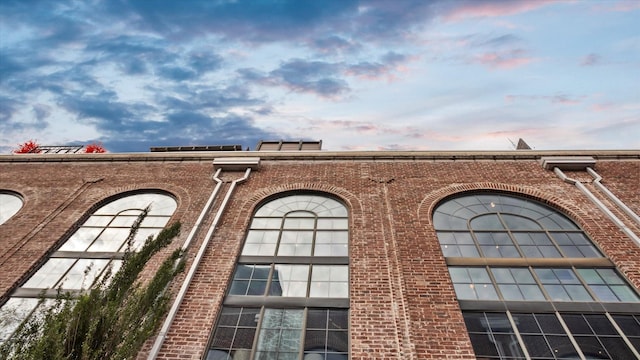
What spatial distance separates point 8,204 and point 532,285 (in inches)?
589

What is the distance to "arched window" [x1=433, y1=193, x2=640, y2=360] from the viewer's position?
5.75 metres

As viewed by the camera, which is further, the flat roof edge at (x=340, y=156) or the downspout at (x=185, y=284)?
the flat roof edge at (x=340, y=156)

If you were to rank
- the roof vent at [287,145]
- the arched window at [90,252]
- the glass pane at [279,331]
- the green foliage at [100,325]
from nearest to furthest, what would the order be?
the green foliage at [100,325] → the glass pane at [279,331] → the arched window at [90,252] → the roof vent at [287,145]

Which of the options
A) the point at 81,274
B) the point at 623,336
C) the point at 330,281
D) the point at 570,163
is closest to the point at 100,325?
the point at 330,281

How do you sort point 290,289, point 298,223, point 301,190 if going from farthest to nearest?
point 301,190 → point 298,223 → point 290,289

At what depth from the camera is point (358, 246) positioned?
309 inches

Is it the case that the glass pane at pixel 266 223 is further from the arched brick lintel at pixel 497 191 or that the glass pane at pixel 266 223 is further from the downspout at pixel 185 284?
the arched brick lintel at pixel 497 191

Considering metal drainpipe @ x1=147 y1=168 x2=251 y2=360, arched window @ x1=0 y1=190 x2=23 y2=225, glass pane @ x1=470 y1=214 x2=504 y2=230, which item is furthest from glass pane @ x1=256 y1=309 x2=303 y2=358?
arched window @ x1=0 y1=190 x2=23 y2=225

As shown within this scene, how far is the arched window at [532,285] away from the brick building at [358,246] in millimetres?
31

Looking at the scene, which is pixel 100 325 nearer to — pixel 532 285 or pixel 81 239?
pixel 81 239

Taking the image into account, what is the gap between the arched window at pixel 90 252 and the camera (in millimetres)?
6895

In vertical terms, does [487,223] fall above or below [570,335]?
above

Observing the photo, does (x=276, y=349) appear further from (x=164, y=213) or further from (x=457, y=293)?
(x=164, y=213)

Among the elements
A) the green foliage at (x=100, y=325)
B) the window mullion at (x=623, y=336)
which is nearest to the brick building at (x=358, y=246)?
the window mullion at (x=623, y=336)
